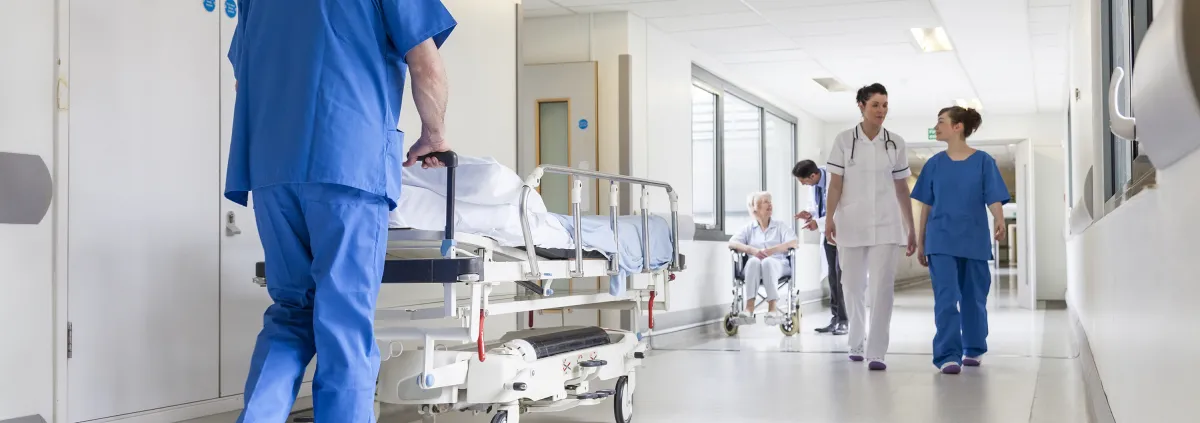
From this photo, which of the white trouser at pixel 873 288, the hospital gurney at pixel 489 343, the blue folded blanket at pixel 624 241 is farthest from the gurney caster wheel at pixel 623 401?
the white trouser at pixel 873 288

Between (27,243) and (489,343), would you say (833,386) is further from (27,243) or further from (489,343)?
(27,243)

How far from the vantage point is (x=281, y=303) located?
2533mm

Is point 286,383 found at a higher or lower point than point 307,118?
lower

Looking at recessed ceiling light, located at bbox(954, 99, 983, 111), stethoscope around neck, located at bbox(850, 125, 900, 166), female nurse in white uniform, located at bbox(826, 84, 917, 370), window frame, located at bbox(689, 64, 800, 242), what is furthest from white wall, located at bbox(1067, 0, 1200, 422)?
recessed ceiling light, located at bbox(954, 99, 983, 111)

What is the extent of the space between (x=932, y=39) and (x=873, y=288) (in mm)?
4159

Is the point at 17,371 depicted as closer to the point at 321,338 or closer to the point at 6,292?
the point at 6,292

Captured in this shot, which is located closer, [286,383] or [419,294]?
[286,383]

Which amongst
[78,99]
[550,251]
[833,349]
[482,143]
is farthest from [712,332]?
[78,99]

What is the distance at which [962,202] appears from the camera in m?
5.36

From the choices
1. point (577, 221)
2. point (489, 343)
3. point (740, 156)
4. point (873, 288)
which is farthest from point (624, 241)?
point (740, 156)

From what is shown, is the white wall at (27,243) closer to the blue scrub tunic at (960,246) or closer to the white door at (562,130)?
the blue scrub tunic at (960,246)

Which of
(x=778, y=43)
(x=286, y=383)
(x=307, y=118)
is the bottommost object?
(x=286, y=383)

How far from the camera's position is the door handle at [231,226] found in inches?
147

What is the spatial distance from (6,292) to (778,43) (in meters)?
6.57
